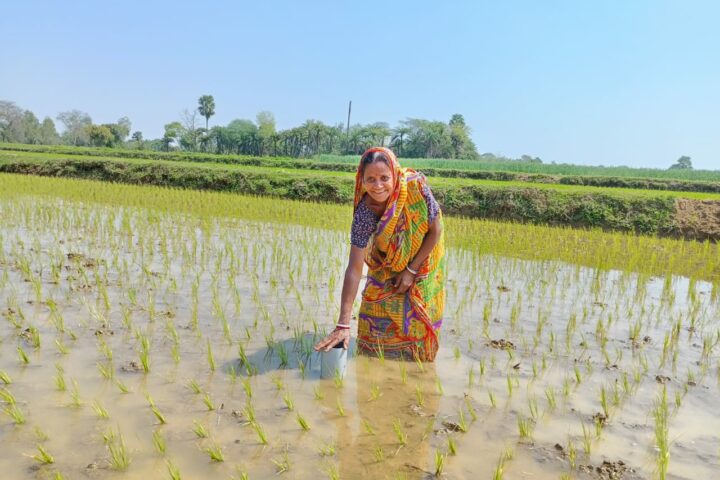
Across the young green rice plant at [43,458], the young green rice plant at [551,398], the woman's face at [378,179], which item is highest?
the woman's face at [378,179]

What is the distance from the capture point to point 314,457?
1.95m

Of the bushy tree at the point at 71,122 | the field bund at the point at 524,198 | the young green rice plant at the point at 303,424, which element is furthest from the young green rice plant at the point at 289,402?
the bushy tree at the point at 71,122

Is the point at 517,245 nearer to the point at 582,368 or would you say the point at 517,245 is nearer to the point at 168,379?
the point at 582,368

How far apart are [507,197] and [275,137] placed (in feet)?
136

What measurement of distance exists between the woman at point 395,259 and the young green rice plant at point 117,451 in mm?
1081

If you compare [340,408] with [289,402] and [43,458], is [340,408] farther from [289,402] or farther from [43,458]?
[43,458]

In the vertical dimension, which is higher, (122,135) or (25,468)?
(122,135)

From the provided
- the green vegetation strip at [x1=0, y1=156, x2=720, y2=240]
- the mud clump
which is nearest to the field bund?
the green vegetation strip at [x1=0, y1=156, x2=720, y2=240]

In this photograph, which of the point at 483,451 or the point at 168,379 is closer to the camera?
the point at 483,451

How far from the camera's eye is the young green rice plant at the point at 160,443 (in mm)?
1921

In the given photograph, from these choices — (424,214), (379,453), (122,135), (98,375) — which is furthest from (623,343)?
(122,135)

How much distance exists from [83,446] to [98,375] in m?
0.66

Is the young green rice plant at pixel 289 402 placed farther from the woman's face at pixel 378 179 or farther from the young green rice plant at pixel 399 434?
the woman's face at pixel 378 179

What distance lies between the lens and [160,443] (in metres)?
1.94
